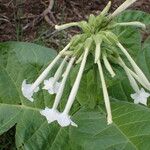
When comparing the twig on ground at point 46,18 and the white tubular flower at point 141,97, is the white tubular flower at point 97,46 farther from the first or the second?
the twig on ground at point 46,18

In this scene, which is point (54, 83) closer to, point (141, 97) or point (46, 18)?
point (141, 97)

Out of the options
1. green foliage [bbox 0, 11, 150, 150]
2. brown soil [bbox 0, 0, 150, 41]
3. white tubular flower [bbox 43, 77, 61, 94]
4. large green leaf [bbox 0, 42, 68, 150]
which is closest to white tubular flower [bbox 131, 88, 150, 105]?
green foliage [bbox 0, 11, 150, 150]

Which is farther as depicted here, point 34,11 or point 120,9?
point 34,11

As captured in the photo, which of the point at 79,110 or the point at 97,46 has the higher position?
the point at 97,46

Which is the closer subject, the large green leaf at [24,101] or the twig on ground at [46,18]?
the large green leaf at [24,101]

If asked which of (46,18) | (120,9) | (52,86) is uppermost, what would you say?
(120,9)

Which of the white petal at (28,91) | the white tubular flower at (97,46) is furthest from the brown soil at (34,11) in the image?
the white tubular flower at (97,46)

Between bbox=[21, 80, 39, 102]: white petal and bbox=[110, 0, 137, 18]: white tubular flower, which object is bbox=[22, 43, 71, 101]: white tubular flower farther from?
bbox=[110, 0, 137, 18]: white tubular flower

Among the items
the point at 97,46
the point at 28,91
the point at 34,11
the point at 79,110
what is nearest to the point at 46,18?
the point at 34,11

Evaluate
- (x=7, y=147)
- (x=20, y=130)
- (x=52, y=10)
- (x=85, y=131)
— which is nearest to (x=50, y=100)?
(x=20, y=130)
